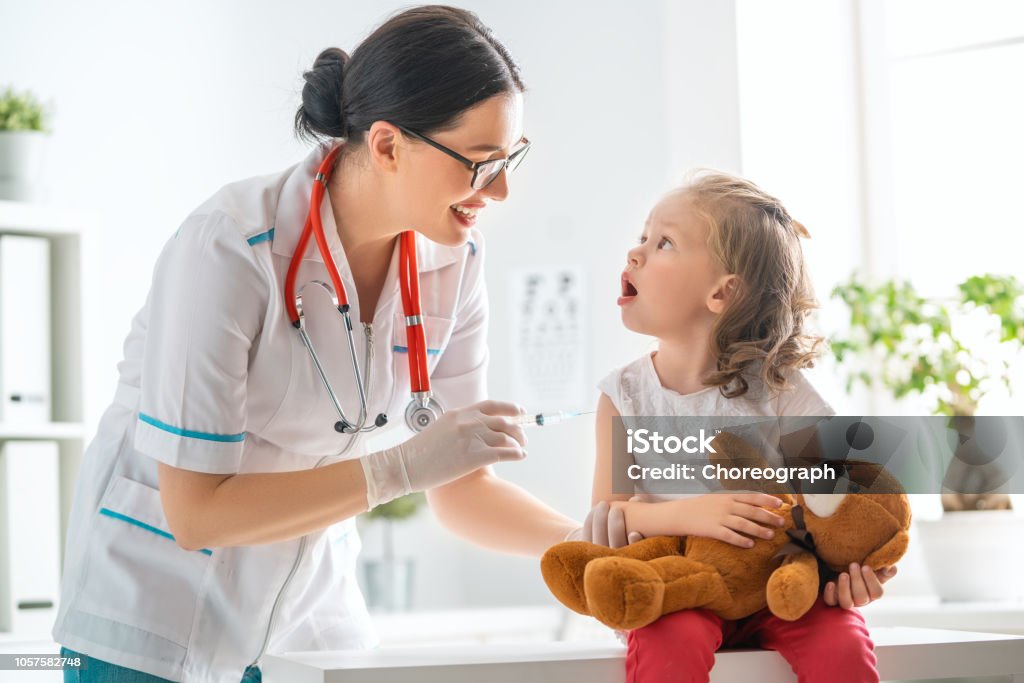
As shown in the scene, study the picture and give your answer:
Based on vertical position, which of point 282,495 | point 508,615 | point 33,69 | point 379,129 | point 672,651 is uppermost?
point 33,69

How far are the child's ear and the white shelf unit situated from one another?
1.58 m

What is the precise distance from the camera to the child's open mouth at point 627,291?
4.48ft

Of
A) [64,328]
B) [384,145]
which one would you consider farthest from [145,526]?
[64,328]

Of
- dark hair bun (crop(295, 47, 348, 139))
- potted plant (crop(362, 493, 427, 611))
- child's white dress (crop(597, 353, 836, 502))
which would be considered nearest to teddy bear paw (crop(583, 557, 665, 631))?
child's white dress (crop(597, 353, 836, 502))

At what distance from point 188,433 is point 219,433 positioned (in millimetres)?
34

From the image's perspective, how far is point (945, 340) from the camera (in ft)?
8.53

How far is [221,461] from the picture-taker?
1.26 m

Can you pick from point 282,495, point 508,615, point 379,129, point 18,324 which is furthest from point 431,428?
point 508,615

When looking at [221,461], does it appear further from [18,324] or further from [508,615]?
[508,615]

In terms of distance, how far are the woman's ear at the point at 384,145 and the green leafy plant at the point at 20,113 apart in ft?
4.68

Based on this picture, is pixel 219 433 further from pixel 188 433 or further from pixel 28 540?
pixel 28 540

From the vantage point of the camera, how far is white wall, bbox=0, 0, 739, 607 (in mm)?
A: 2787

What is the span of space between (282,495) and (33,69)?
1.93 m

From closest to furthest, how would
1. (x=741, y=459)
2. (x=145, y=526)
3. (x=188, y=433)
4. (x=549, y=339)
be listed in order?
1. (x=741, y=459)
2. (x=188, y=433)
3. (x=145, y=526)
4. (x=549, y=339)
